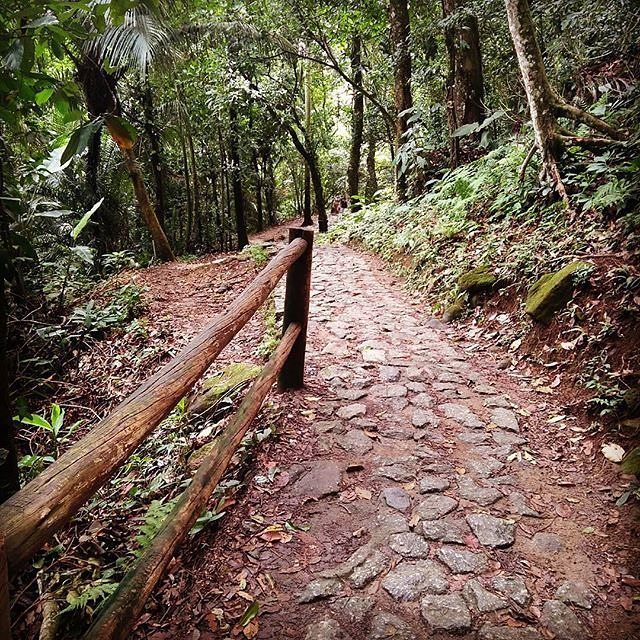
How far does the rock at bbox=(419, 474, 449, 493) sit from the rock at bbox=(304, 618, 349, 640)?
0.98 meters

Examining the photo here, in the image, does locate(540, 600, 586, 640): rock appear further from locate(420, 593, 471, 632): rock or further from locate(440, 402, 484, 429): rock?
locate(440, 402, 484, 429): rock

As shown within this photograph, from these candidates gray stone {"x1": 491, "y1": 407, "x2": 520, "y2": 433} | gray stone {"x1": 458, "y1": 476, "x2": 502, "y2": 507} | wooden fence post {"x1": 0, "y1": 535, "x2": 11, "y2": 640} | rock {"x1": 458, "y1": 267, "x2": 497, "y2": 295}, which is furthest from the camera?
rock {"x1": 458, "y1": 267, "x2": 497, "y2": 295}

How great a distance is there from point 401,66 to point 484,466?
8.34 metres

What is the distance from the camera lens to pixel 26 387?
458 cm

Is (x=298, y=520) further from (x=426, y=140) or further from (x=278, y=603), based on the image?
(x=426, y=140)

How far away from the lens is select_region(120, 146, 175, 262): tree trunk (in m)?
9.21

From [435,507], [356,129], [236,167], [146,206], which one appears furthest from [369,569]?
[356,129]

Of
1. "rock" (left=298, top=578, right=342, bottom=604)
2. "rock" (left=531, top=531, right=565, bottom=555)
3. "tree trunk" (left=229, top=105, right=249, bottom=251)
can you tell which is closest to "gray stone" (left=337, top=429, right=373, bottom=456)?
"rock" (left=298, top=578, right=342, bottom=604)

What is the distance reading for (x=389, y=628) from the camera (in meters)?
1.78

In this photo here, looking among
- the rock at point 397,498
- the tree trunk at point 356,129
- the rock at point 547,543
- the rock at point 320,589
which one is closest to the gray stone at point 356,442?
the rock at point 397,498

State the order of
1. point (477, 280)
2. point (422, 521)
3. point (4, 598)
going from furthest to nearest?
point (477, 280)
point (422, 521)
point (4, 598)

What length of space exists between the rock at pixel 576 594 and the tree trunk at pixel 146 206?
9.55 meters

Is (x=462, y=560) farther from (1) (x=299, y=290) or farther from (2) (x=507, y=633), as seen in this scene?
(1) (x=299, y=290)

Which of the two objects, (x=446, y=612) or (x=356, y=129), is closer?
(x=446, y=612)
